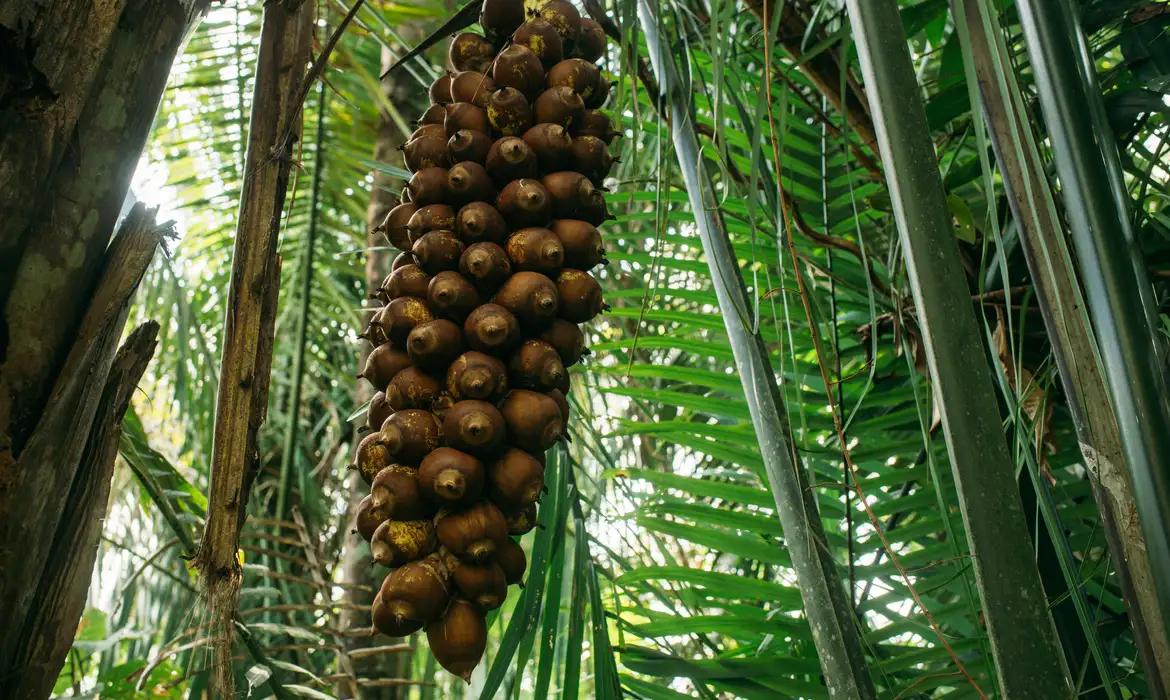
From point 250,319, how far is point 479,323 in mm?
212

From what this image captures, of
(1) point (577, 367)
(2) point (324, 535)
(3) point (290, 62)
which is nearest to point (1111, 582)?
(1) point (577, 367)

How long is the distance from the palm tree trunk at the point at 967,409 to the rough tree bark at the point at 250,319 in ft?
1.68

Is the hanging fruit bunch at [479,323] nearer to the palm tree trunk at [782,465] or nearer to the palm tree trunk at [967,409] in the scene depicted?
the palm tree trunk at [782,465]

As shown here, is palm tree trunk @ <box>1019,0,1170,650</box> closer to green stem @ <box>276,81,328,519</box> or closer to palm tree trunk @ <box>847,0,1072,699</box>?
palm tree trunk @ <box>847,0,1072,699</box>

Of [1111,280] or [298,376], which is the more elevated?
[298,376]

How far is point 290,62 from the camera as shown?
87cm

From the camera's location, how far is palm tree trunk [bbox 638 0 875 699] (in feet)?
2.48

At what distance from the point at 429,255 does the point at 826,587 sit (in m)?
0.41

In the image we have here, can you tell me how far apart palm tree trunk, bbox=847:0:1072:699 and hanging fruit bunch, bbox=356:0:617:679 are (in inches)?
11.6

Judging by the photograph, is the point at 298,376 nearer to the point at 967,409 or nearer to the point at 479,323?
the point at 479,323

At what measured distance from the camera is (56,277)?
0.72 meters

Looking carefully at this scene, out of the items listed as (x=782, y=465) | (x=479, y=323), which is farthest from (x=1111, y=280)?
(x=479, y=323)

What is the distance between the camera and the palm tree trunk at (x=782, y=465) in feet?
A: 2.48

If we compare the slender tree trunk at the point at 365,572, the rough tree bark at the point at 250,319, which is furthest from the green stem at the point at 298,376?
the rough tree bark at the point at 250,319
